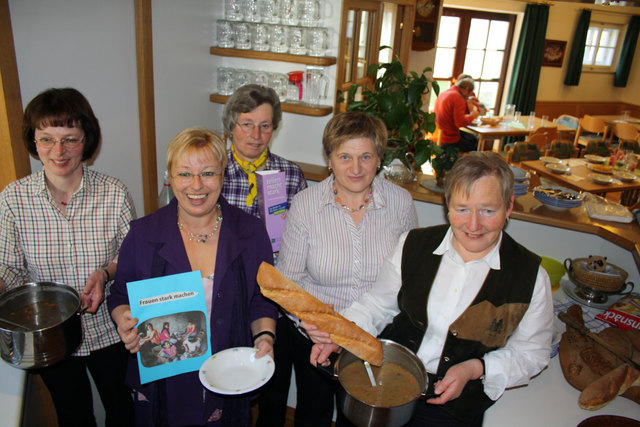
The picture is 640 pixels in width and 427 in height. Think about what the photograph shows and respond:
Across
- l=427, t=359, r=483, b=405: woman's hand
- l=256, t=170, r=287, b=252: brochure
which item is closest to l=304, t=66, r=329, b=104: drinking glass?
l=256, t=170, r=287, b=252: brochure

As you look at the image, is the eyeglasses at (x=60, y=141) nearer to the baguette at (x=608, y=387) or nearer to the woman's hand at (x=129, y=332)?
the woman's hand at (x=129, y=332)

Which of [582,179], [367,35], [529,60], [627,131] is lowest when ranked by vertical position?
[582,179]

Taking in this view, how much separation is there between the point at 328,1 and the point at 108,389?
8.82 feet

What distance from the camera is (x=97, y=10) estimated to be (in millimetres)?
2230

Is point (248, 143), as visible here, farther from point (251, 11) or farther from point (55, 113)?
point (251, 11)

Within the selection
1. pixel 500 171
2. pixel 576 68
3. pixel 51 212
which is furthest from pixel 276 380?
pixel 576 68

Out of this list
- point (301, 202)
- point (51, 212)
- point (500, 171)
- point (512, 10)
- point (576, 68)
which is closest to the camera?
point (500, 171)

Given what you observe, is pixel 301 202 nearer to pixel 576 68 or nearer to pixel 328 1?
pixel 328 1

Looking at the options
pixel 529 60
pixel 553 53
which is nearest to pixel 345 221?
pixel 529 60

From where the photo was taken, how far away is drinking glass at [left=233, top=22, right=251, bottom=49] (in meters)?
3.26

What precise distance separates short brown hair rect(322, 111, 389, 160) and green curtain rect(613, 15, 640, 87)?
10754mm

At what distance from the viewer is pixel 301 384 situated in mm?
2100

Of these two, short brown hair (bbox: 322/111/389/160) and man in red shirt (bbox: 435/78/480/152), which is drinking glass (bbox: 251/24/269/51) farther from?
man in red shirt (bbox: 435/78/480/152)

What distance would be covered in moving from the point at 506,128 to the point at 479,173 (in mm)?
6257
